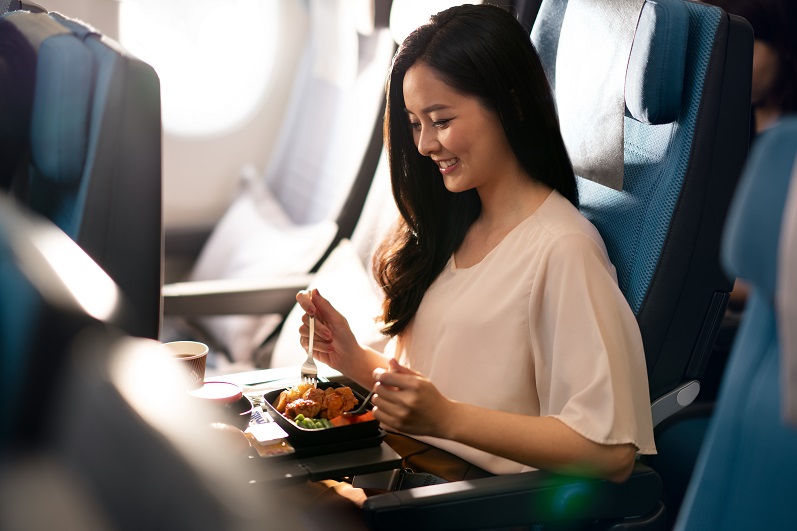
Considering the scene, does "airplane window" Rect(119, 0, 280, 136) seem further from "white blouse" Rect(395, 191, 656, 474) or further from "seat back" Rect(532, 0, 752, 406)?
"seat back" Rect(532, 0, 752, 406)

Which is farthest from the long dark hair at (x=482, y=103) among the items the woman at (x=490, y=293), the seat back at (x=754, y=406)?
the seat back at (x=754, y=406)

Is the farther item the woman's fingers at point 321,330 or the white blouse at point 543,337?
the woman's fingers at point 321,330

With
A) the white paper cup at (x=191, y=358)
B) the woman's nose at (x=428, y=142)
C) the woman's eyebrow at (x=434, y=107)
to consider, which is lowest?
the white paper cup at (x=191, y=358)

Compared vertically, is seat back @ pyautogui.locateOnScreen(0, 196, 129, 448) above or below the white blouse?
above

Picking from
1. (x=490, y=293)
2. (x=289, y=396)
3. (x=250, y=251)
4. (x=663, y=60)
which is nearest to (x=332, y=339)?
(x=289, y=396)

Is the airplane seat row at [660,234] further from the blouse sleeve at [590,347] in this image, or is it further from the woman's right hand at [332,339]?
the woman's right hand at [332,339]

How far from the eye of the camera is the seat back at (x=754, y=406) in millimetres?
706

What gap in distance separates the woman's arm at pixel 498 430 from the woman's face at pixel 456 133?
0.38 meters

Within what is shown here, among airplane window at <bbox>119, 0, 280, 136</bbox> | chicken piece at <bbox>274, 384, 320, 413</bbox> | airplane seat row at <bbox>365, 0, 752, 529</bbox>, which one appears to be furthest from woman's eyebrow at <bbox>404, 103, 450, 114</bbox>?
airplane window at <bbox>119, 0, 280, 136</bbox>

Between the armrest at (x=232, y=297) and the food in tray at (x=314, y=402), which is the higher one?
the food in tray at (x=314, y=402)

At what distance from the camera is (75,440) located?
0.77 m

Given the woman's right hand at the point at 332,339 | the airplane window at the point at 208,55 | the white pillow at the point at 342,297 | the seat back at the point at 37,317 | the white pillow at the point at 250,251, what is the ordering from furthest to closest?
1. the airplane window at the point at 208,55
2. the white pillow at the point at 250,251
3. the white pillow at the point at 342,297
4. the woman's right hand at the point at 332,339
5. the seat back at the point at 37,317

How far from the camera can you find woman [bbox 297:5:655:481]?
4.07ft

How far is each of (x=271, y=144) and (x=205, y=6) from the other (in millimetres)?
652
